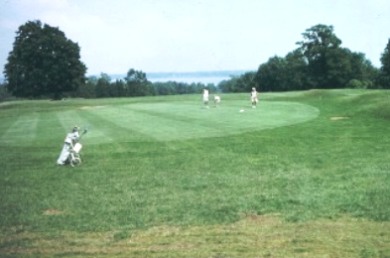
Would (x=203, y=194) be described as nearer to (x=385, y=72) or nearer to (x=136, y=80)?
(x=385, y=72)

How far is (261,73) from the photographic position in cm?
15412

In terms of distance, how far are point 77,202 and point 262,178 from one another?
20.9 feet

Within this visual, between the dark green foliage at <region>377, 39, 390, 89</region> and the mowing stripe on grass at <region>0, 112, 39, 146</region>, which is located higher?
the dark green foliage at <region>377, 39, 390, 89</region>

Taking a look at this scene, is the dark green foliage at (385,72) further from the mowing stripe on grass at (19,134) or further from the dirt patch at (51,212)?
the dirt patch at (51,212)

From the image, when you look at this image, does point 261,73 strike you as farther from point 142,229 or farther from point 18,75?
point 142,229

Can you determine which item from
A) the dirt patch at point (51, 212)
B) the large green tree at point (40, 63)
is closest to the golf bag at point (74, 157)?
the dirt patch at point (51, 212)

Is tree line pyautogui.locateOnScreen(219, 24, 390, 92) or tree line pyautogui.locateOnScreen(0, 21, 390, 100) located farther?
tree line pyautogui.locateOnScreen(219, 24, 390, 92)

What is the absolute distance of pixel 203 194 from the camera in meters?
17.2

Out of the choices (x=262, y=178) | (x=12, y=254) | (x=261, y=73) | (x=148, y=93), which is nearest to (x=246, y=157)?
(x=262, y=178)

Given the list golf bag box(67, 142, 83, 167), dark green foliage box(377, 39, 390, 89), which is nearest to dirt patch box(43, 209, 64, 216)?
golf bag box(67, 142, 83, 167)

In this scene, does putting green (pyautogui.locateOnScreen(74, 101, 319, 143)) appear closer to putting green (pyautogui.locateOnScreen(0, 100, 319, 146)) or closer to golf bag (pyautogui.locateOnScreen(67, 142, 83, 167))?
putting green (pyautogui.locateOnScreen(0, 100, 319, 146))

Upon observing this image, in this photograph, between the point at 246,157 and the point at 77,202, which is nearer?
the point at 77,202

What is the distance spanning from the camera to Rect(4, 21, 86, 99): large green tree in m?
94.2

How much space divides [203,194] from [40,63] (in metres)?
84.3
